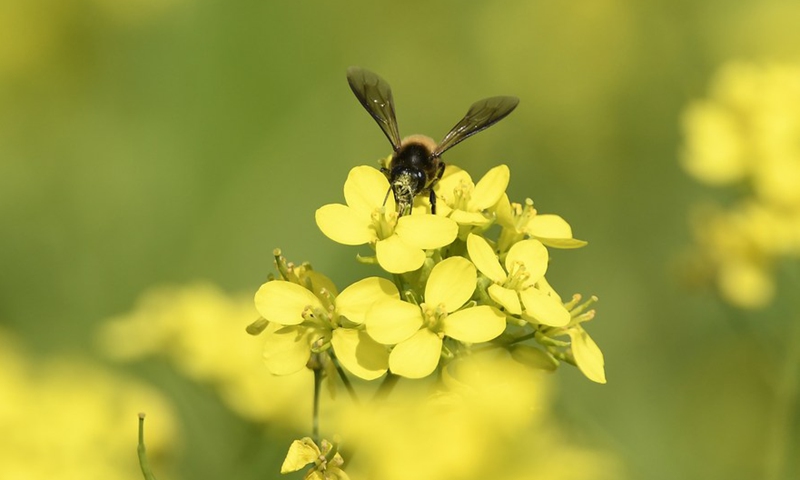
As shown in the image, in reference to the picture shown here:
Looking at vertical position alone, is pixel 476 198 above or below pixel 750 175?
above

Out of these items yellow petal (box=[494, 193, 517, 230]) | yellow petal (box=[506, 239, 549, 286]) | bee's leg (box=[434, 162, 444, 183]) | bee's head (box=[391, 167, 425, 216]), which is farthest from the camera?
bee's leg (box=[434, 162, 444, 183])

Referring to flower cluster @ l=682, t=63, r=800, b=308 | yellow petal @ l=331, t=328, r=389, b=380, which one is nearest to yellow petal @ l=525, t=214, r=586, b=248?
yellow petal @ l=331, t=328, r=389, b=380

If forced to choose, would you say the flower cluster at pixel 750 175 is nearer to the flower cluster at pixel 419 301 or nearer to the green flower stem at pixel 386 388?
the flower cluster at pixel 419 301

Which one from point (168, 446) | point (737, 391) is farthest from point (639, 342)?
point (168, 446)

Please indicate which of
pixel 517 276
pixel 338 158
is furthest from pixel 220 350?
pixel 338 158

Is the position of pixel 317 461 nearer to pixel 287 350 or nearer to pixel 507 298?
pixel 287 350

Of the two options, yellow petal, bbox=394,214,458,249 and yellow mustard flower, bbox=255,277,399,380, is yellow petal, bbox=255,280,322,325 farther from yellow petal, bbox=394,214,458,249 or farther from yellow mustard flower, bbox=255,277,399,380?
yellow petal, bbox=394,214,458,249
